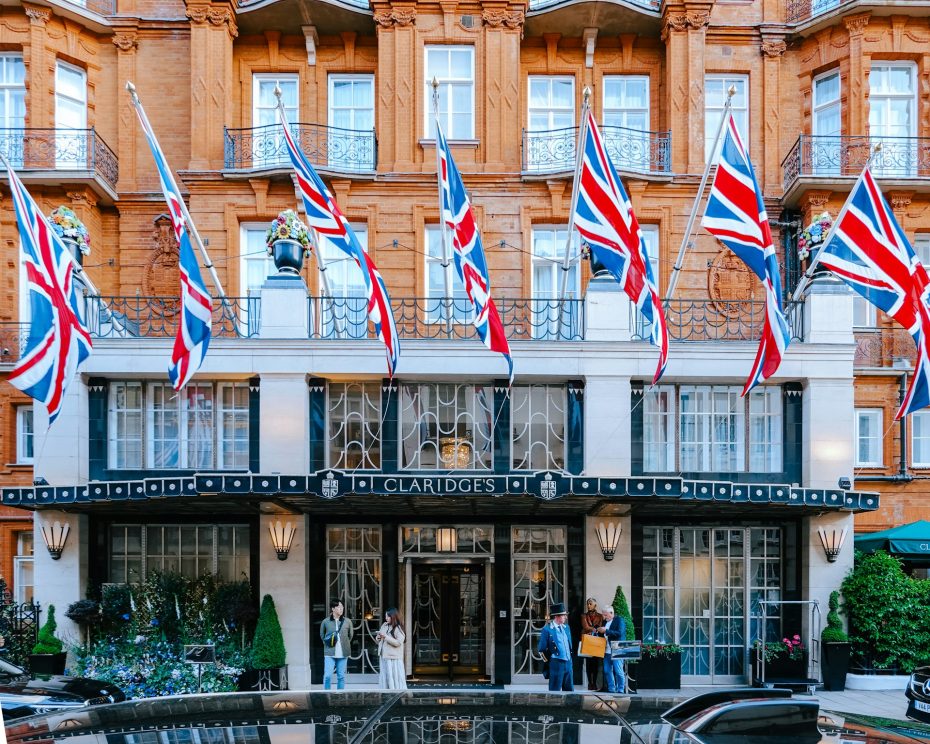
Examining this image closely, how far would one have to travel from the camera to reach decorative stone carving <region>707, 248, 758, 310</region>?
22.5 metres

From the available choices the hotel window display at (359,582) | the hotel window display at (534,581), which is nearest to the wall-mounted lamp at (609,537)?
the hotel window display at (534,581)

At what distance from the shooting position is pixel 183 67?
2300 centimetres

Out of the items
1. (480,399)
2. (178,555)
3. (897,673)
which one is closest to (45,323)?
(178,555)

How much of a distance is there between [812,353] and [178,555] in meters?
14.0

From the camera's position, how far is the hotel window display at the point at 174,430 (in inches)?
731

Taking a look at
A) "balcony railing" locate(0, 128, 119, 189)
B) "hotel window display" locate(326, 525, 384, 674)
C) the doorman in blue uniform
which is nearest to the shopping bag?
the doorman in blue uniform

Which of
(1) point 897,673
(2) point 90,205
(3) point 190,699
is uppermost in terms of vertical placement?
(2) point 90,205

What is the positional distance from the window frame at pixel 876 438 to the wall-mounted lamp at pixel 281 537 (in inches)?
548

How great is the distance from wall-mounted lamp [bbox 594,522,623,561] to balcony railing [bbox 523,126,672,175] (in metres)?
8.94

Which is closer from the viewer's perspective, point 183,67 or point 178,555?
point 178,555

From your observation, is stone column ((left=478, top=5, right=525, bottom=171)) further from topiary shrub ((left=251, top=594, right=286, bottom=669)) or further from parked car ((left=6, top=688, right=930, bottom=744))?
parked car ((left=6, top=688, right=930, bottom=744))

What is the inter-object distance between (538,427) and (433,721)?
1594cm

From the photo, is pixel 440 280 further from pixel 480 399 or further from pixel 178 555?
pixel 178 555

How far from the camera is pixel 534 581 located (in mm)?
18672
